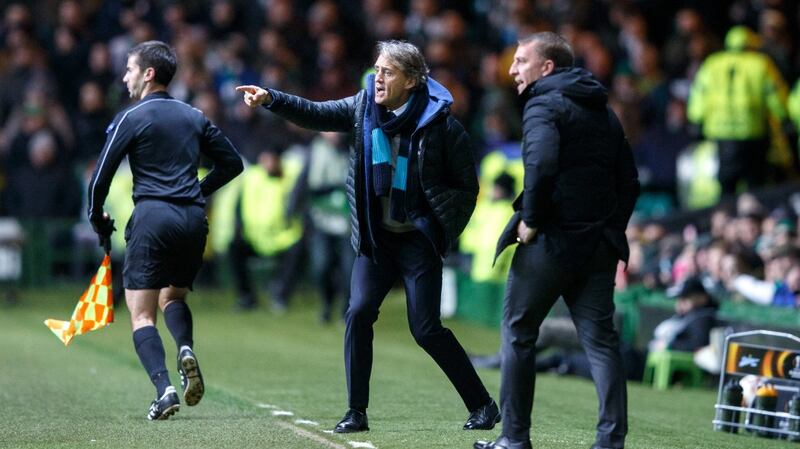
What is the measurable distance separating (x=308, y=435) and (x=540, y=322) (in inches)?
60.5

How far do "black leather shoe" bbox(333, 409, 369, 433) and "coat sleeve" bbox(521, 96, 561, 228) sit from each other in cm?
170

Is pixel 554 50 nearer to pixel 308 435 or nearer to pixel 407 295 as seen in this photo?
pixel 407 295

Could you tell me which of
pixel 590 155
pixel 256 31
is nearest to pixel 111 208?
pixel 256 31

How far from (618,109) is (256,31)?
7.16 m

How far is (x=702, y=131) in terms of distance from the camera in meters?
17.6

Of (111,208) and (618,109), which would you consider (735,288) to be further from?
(111,208)

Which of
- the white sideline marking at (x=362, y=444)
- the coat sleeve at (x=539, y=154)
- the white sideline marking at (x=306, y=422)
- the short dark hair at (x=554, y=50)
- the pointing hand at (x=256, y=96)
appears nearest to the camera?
the coat sleeve at (x=539, y=154)

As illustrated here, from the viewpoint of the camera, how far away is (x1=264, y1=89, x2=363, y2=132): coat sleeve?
795 centimetres

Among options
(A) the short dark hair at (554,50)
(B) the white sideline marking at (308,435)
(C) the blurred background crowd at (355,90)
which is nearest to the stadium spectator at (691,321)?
(C) the blurred background crowd at (355,90)

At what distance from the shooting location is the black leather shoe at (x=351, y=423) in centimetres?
809

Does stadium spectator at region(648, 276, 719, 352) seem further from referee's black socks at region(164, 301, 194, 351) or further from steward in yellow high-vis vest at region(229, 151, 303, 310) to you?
steward in yellow high-vis vest at region(229, 151, 303, 310)

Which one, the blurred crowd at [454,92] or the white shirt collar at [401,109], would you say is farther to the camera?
the blurred crowd at [454,92]

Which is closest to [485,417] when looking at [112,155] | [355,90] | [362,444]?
[362,444]

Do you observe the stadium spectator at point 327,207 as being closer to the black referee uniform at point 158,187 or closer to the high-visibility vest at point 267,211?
the high-visibility vest at point 267,211
